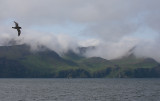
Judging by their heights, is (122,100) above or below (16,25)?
below

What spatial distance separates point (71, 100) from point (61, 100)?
3.53 m

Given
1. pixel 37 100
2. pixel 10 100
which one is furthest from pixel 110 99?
pixel 10 100

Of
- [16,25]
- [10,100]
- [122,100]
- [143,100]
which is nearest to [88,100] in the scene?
[122,100]

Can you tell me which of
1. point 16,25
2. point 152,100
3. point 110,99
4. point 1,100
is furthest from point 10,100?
point 16,25

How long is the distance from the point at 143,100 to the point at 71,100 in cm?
2531

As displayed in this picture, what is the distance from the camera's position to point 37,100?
349 ft

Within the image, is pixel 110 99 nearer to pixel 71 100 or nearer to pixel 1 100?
pixel 71 100

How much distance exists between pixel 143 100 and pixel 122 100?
7.34 m

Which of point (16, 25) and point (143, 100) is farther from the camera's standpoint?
point (143, 100)

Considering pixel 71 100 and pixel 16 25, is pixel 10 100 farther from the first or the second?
pixel 16 25

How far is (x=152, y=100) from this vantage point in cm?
10750

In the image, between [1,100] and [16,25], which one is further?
[1,100]

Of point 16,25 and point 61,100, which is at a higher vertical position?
point 16,25

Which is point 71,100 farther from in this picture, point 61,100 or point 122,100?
point 122,100
